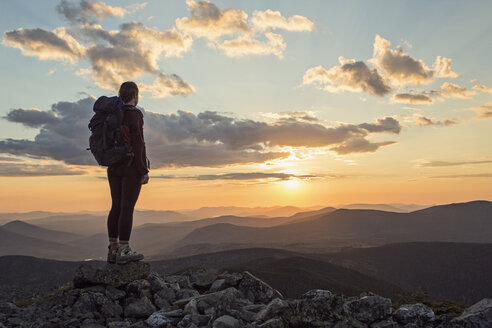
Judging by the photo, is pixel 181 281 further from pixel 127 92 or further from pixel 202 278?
pixel 127 92

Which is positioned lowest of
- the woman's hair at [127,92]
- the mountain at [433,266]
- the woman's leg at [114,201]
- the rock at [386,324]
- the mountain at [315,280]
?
the mountain at [433,266]

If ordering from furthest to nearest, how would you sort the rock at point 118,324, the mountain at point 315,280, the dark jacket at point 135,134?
1. the mountain at point 315,280
2. the dark jacket at point 135,134
3. the rock at point 118,324

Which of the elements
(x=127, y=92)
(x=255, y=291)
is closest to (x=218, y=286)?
(x=255, y=291)

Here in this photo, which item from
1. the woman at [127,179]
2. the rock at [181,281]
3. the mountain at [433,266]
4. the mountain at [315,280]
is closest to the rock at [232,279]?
the rock at [181,281]

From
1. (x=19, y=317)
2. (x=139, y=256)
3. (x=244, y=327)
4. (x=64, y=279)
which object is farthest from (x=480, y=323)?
(x=64, y=279)

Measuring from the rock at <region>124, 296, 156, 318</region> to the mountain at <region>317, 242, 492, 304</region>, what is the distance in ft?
310

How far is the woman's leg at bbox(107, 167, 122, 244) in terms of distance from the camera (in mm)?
7434

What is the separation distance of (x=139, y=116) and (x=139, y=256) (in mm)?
3506

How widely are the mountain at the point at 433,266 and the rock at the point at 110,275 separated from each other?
94170 mm

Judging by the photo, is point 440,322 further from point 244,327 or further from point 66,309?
point 66,309

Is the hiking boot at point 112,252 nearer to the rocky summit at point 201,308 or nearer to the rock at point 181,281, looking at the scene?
the rocky summit at point 201,308

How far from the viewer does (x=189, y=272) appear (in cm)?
1023

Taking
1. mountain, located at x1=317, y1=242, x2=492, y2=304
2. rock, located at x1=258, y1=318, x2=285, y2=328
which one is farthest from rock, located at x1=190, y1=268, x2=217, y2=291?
mountain, located at x1=317, y1=242, x2=492, y2=304

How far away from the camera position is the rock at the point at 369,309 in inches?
223
